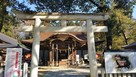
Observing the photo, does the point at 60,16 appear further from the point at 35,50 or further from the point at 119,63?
the point at 119,63

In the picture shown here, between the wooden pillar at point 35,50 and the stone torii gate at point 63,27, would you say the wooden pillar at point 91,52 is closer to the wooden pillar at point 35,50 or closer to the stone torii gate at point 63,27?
the stone torii gate at point 63,27

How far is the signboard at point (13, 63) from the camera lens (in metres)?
9.19

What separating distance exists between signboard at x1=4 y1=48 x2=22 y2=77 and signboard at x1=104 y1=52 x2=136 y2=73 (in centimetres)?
423

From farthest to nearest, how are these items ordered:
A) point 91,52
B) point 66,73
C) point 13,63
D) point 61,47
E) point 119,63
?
point 61,47 → point 66,73 → point 91,52 → point 119,63 → point 13,63

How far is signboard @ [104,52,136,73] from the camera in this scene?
1063 centimetres

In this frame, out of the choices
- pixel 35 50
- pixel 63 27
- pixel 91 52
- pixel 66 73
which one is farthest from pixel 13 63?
pixel 66 73

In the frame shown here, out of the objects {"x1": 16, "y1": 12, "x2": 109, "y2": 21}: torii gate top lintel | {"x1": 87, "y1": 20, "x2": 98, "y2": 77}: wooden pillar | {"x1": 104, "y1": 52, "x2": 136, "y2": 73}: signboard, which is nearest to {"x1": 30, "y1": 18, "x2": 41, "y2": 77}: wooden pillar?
{"x1": 16, "y1": 12, "x2": 109, "y2": 21}: torii gate top lintel

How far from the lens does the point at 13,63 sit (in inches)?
364

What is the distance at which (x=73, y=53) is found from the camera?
27.6 metres

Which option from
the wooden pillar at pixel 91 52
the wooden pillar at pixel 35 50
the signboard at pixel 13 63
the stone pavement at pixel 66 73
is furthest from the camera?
the stone pavement at pixel 66 73

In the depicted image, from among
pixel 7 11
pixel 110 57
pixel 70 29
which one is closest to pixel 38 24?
pixel 70 29

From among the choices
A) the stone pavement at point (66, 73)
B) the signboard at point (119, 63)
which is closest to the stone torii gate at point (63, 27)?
the signboard at point (119, 63)

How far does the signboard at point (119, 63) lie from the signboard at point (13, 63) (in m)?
4.23

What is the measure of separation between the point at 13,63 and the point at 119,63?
202 inches
